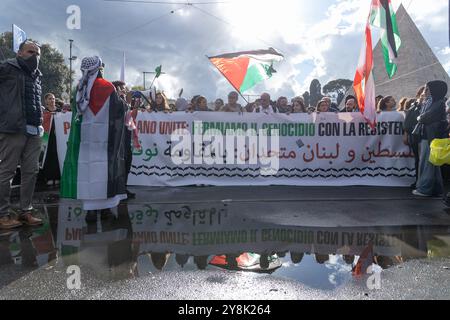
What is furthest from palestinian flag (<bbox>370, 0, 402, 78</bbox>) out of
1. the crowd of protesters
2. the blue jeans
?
the blue jeans

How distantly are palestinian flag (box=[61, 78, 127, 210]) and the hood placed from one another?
A: 15.6ft

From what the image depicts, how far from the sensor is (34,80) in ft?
15.0

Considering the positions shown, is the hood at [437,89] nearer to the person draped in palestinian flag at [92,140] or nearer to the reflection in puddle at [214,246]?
the reflection in puddle at [214,246]

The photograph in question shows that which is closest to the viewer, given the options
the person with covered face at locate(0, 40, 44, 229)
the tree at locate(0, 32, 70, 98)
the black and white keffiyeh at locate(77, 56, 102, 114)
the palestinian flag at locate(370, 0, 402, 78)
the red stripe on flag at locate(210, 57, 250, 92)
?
the person with covered face at locate(0, 40, 44, 229)

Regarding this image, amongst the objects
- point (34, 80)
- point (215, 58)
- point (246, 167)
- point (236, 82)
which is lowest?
point (246, 167)

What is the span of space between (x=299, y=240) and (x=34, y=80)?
11.7ft

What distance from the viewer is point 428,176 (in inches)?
251

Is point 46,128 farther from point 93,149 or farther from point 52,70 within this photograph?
point 52,70

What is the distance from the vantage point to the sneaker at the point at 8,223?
14.4 ft

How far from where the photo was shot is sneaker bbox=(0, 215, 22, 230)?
4.39 metres

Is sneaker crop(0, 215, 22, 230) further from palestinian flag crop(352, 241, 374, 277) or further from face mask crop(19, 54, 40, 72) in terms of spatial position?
palestinian flag crop(352, 241, 374, 277)

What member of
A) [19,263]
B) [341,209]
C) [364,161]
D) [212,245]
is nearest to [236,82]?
[364,161]
